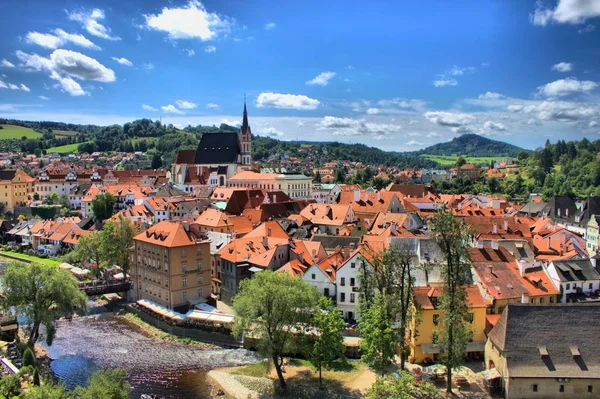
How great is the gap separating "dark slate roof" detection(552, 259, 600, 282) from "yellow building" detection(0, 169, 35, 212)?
111 meters

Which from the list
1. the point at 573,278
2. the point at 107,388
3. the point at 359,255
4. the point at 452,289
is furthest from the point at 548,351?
the point at 107,388

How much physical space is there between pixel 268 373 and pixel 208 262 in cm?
1826

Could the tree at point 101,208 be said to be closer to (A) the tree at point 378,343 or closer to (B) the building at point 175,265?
(B) the building at point 175,265

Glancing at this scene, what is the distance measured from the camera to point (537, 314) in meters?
33.5

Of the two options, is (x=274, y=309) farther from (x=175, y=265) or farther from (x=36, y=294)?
(x=36, y=294)

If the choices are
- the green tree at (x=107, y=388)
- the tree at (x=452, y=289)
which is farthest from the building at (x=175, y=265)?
the tree at (x=452, y=289)

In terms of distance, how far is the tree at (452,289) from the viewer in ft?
107

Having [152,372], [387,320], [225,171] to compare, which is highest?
[225,171]

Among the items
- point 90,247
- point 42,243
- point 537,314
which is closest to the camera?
point 537,314

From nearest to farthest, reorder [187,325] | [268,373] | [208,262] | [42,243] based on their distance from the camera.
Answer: [268,373] → [187,325] → [208,262] → [42,243]

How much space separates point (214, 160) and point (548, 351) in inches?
4553

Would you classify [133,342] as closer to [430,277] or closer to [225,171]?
[430,277]

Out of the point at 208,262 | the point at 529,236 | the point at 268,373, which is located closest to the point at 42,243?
the point at 208,262

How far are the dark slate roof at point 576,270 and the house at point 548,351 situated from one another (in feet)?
40.4
